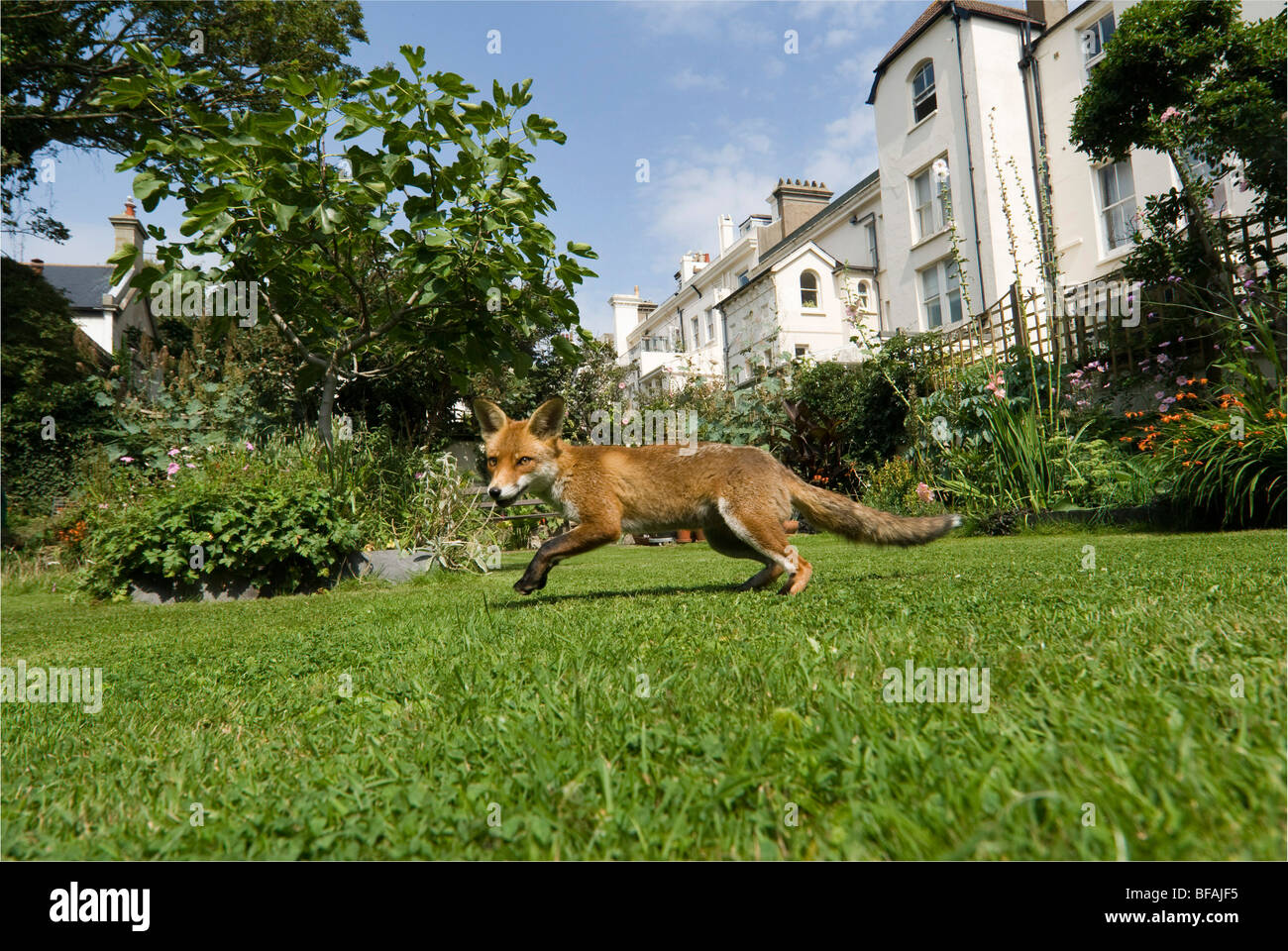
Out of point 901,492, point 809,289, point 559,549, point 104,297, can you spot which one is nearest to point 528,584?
point 559,549

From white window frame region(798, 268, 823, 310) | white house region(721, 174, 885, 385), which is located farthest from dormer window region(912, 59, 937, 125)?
white window frame region(798, 268, 823, 310)

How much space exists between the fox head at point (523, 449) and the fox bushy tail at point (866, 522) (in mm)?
1836

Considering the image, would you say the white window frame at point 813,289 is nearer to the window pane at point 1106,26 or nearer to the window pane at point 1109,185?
the window pane at point 1109,185

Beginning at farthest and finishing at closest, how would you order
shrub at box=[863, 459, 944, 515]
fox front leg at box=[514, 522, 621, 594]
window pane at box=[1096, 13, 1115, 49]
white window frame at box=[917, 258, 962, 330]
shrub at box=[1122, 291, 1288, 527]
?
1. white window frame at box=[917, 258, 962, 330]
2. window pane at box=[1096, 13, 1115, 49]
3. shrub at box=[863, 459, 944, 515]
4. shrub at box=[1122, 291, 1288, 527]
5. fox front leg at box=[514, 522, 621, 594]

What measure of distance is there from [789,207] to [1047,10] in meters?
15.6

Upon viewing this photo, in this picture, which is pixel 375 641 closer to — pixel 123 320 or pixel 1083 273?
pixel 1083 273

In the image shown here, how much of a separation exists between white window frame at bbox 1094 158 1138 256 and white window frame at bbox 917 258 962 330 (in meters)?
4.16

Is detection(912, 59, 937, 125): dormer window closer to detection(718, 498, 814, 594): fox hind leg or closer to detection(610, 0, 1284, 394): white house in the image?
detection(610, 0, 1284, 394): white house

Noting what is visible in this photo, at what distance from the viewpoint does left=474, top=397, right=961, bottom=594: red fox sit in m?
4.75

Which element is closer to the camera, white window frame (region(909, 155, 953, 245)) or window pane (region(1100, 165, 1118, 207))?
window pane (region(1100, 165, 1118, 207))

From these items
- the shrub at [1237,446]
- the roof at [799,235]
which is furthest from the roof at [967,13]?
the shrub at [1237,446]

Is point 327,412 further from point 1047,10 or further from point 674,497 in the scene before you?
point 1047,10

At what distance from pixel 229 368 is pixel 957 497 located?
435 inches
